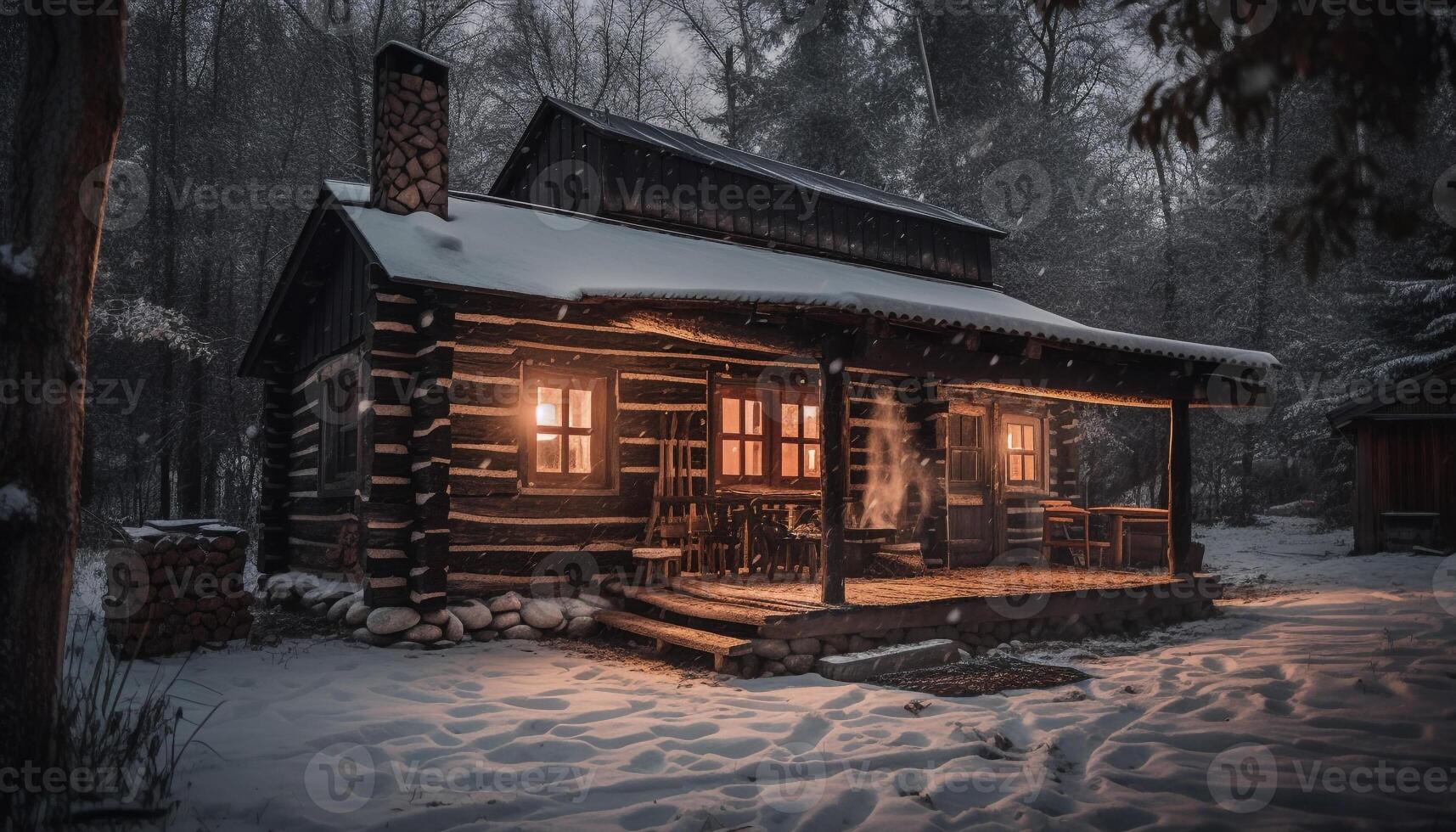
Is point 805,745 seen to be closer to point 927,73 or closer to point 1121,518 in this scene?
point 1121,518

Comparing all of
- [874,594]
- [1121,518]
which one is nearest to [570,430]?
[874,594]

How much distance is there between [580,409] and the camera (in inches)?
385

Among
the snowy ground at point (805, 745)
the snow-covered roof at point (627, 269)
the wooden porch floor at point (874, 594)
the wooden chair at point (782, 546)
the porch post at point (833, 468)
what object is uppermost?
the snow-covered roof at point (627, 269)

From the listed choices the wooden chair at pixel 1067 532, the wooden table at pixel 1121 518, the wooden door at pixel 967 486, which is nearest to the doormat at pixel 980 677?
the wooden door at pixel 967 486

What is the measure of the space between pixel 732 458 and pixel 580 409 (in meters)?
1.98

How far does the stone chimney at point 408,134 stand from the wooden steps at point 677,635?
4.99 m

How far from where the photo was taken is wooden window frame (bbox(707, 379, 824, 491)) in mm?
→ 10438

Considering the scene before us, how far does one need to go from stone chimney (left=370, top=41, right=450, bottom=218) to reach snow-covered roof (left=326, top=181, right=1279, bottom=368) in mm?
258

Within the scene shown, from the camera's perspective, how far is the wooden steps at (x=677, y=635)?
279 inches

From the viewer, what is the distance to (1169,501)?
10625 mm

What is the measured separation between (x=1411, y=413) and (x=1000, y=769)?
14.7 meters

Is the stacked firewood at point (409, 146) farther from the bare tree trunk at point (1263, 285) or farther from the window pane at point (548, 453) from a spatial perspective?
the bare tree trunk at point (1263, 285)

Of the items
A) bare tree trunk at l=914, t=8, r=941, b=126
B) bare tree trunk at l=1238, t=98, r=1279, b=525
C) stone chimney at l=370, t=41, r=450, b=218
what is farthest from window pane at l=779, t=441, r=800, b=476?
bare tree trunk at l=1238, t=98, r=1279, b=525

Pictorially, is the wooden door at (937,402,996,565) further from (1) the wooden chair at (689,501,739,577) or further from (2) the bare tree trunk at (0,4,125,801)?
(2) the bare tree trunk at (0,4,125,801)
